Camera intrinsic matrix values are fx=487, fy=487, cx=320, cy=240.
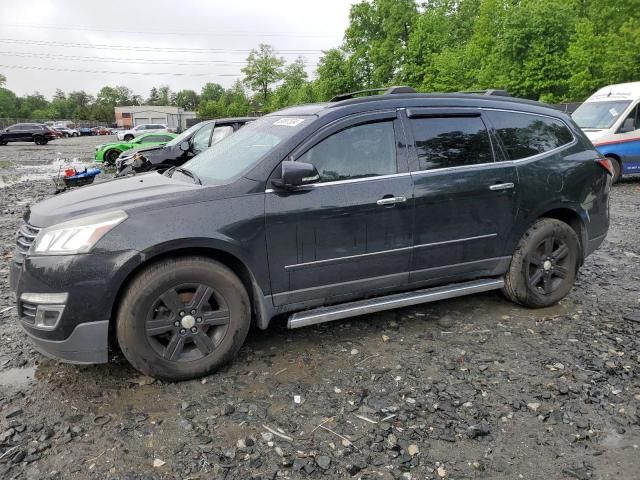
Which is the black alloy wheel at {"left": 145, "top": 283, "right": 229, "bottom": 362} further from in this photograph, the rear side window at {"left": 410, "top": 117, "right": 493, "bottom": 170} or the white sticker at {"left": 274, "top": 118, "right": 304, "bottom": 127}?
the rear side window at {"left": 410, "top": 117, "right": 493, "bottom": 170}

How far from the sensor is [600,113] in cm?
1211

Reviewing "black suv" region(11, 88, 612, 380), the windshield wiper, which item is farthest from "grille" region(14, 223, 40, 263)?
the windshield wiper

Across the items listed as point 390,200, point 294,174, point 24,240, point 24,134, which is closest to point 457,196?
point 390,200

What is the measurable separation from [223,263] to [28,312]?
1.26 m

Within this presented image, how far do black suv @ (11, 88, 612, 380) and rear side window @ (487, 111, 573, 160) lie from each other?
0.05 ft

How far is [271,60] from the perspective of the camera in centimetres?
6975

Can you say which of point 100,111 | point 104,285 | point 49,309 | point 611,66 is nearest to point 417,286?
point 104,285

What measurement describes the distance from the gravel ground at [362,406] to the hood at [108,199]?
3.72ft

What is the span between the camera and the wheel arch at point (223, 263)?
124 inches

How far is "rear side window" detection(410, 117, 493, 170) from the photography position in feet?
12.9

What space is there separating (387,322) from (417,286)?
480mm

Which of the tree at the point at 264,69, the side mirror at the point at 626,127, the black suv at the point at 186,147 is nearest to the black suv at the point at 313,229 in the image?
the black suv at the point at 186,147

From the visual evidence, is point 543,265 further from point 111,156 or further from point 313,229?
point 111,156

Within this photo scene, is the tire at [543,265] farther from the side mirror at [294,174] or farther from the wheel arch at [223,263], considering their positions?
the wheel arch at [223,263]
